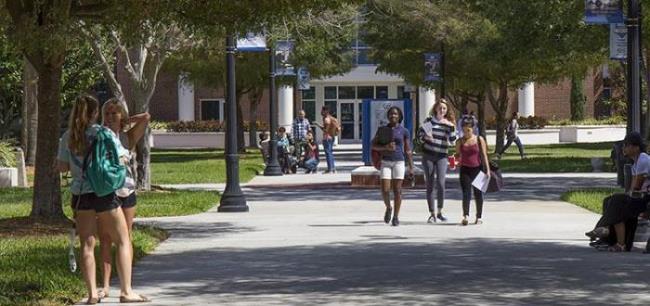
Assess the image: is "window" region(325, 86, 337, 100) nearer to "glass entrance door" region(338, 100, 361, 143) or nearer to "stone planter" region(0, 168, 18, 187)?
"glass entrance door" region(338, 100, 361, 143)

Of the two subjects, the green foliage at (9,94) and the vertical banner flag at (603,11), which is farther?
the green foliage at (9,94)

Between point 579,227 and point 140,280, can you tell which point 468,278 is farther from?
point 579,227

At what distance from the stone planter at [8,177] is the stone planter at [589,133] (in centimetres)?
4029

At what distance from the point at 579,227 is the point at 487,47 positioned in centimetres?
2068

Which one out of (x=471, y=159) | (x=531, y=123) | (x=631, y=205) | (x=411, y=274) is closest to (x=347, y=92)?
(x=531, y=123)

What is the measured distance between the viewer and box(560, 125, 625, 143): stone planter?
63656 millimetres

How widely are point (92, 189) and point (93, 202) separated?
0.12 meters

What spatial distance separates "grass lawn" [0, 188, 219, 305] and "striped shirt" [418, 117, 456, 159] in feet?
13.0

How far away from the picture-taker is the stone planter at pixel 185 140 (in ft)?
207

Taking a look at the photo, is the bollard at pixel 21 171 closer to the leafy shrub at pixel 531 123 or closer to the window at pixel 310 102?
the leafy shrub at pixel 531 123

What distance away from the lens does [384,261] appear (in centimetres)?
1292

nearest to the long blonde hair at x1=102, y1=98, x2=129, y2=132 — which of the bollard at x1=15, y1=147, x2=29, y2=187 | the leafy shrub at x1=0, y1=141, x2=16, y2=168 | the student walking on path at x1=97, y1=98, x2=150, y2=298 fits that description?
the student walking on path at x1=97, y1=98, x2=150, y2=298

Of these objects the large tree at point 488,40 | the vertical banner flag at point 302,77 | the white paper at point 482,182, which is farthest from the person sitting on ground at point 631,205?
the vertical banner flag at point 302,77

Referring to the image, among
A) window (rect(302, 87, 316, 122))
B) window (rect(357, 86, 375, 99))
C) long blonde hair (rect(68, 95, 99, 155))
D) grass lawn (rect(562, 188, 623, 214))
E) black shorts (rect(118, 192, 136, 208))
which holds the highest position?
window (rect(357, 86, 375, 99))
